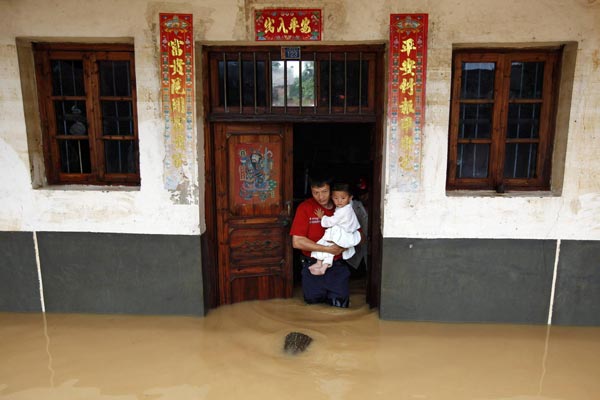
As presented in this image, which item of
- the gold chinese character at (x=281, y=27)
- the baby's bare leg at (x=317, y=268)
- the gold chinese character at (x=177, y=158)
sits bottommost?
the baby's bare leg at (x=317, y=268)

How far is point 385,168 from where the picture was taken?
4281 mm

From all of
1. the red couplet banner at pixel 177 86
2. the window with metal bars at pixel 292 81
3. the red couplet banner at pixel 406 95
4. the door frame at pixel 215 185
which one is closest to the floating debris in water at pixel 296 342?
the door frame at pixel 215 185

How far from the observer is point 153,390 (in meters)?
3.41

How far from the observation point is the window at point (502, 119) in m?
4.32

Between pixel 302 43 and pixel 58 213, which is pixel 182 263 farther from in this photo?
pixel 302 43

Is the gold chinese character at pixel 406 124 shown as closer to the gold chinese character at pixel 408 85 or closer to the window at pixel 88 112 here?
the gold chinese character at pixel 408 85

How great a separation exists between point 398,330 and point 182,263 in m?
2.29

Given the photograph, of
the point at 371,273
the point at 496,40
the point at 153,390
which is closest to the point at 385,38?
the point at 496,40

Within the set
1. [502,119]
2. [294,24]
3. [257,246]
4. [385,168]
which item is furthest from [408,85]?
[257,246]

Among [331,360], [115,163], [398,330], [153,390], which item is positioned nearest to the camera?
[153,390]

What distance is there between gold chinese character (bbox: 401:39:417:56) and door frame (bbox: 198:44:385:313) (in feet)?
0.84

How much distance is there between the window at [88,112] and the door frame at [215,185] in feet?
2.55

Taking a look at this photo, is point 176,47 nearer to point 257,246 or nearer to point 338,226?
point 257,246

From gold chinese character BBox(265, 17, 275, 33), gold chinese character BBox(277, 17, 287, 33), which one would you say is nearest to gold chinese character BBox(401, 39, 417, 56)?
gold chinese character BBox(277, 17, 287, 33)
